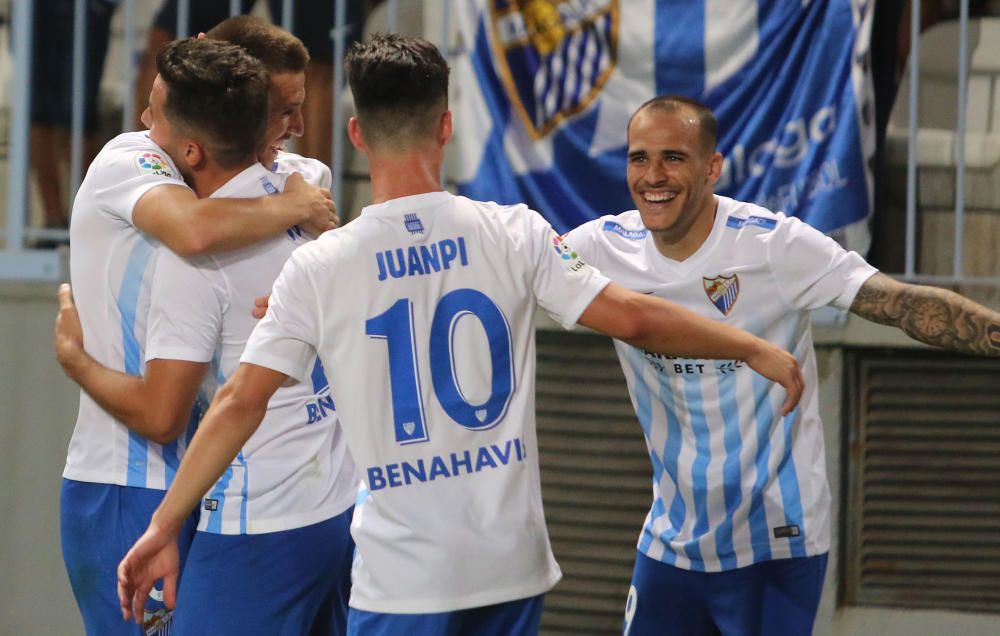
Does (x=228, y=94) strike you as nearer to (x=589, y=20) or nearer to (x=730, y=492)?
(x=730, y=492)

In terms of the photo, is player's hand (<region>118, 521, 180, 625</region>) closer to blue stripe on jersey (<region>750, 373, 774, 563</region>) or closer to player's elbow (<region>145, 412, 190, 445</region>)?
player's elbow (<region>145, 412, 190, 445</region>)

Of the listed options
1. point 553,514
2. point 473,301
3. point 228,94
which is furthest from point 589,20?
point 473,301

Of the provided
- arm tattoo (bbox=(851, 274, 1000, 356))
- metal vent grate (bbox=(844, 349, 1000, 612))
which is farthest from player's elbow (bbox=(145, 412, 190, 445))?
metal vent grate (bbox=(844, 349, 1000, 612))

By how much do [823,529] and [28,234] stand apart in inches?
143

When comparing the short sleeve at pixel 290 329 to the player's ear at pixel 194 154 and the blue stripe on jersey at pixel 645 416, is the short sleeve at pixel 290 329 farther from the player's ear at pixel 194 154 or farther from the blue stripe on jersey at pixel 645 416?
the blue stripe on jersey at pixel 645 416

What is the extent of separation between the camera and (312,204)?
3.47m

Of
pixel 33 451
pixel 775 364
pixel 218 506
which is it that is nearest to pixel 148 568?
pixel 218 506

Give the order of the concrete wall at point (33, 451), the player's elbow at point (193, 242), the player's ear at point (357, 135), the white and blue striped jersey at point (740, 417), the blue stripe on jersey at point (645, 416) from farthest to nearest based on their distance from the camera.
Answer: the concrete wall at point (33, 451) → the blue stripe on jersey at point (645, 416) → the white and blue striped jersey at point (740, 417) → the player's elbow at point (193, 242) → the player's ear at point (357, 135)

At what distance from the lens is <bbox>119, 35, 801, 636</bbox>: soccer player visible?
293 cm

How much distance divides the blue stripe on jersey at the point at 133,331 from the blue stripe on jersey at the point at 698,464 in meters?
1.54

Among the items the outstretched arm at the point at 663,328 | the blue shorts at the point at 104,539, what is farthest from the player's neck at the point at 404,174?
the blue shorts at the point at 104,539

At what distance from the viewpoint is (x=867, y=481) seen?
5719 mm

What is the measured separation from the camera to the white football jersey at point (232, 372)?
10.9 feet

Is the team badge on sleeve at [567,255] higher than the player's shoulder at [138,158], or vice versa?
the player's shoulder at [138,158]
